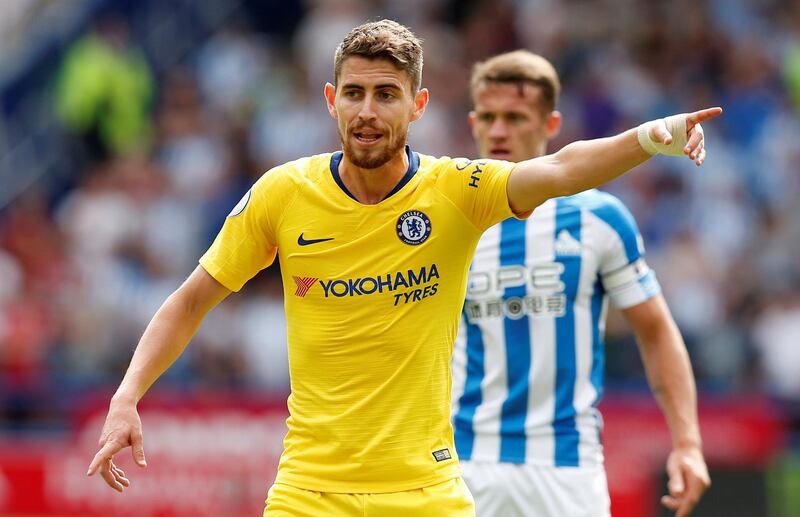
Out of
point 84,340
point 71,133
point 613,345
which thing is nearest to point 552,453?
point 613,345

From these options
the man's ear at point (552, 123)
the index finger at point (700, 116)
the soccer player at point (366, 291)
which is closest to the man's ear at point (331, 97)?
the soccer player at point (366, 291)

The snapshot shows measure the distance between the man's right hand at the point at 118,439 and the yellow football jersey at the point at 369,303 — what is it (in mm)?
509

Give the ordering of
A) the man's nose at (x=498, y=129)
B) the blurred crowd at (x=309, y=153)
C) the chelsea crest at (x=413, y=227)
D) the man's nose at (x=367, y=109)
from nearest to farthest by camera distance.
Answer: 1. the man's nose at (x=367, y=109)
2. the chelsea crest at (x=413, y=227)
3. the man's nose at (x=498, y=129)
4. the blurred crowd at (x=309, y=153)

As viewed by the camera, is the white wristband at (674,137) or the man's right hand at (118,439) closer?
the white wristband at (674,137)

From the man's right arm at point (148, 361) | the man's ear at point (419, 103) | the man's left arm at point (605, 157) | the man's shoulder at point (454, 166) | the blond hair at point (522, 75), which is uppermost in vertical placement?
the blond hair at point (522, 75)

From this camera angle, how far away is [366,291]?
14.9 feet

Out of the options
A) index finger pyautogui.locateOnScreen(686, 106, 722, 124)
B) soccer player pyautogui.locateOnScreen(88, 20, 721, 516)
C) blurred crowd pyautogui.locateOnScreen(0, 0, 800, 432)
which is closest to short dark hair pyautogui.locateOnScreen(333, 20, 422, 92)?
soccer player pyautogui.locateOnScreen(88, 20, 721, 516)

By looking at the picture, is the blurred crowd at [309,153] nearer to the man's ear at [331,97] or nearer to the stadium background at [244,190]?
the stadium background at [244,190]

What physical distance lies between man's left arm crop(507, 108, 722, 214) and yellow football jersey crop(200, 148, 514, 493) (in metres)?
0.13

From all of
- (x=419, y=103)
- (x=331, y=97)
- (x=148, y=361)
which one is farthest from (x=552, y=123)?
(x=148, y=361)

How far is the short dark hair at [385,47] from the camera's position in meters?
4.50

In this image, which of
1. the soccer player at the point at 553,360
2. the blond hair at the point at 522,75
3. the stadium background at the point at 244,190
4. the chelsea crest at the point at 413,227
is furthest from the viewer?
the stadium background at the point at 244,190

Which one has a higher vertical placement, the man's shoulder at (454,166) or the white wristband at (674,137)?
the man's shoulder at (454,166)

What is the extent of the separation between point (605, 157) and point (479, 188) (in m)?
0.51
